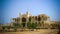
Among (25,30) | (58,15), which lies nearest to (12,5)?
(25,30)

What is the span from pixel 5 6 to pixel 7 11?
0.35ft

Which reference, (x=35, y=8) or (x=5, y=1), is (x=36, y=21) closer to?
(x=35, y=8)

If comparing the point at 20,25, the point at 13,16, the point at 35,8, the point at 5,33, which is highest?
the point at 35,8

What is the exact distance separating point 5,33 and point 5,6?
20.6 inches

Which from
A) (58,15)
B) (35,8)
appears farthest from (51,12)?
(35,8)

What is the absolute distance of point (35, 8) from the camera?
241 centimetres

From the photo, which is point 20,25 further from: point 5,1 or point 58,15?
point 58,15

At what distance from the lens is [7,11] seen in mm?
2396

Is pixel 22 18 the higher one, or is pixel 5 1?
pixel 5 1

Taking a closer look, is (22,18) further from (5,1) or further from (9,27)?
(5,1)

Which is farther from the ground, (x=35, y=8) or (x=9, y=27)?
(x=35, y=8)

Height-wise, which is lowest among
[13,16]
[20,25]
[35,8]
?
[20,25]

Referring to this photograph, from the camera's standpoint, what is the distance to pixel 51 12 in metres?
2.39

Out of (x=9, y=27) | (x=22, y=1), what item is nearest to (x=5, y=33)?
(x=9, y=27)
